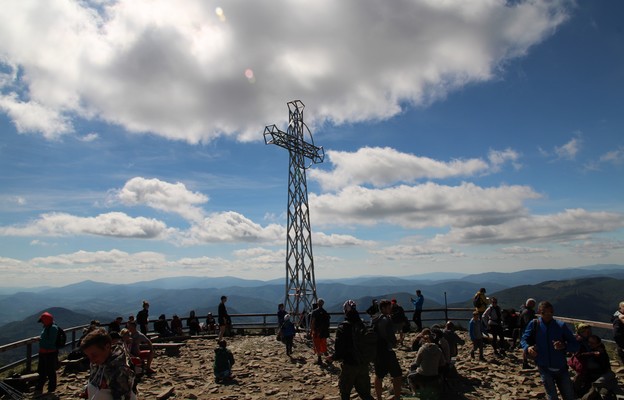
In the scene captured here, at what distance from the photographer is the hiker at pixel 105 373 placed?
4246 millimetres

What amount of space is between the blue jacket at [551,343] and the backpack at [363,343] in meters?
2.78

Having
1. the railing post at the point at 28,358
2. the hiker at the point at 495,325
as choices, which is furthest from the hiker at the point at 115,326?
the hiker at the point at 495,325

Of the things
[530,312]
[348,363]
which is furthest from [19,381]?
[530,312]

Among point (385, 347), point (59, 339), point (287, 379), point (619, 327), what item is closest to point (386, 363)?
point (385, 347)

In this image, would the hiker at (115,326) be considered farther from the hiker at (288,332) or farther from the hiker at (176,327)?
the hiker at (288,332)

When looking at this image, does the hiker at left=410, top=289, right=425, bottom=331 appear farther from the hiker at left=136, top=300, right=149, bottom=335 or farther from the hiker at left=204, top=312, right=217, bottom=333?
the hiker at left=136, top=300, right=149, bottom=335

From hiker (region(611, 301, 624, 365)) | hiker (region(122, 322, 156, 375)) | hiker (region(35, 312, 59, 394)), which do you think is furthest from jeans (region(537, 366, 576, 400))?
hiker (region(35, 312, 59, 394))

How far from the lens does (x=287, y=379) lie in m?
Answer: 11.8

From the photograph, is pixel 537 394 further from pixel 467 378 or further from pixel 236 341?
pixel 236 341

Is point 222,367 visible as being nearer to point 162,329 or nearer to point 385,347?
point 385,347

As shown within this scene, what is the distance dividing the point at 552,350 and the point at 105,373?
691cm

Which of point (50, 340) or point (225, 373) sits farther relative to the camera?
point (225, 373)

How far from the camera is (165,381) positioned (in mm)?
11695

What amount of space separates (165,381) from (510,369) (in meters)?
11.0
